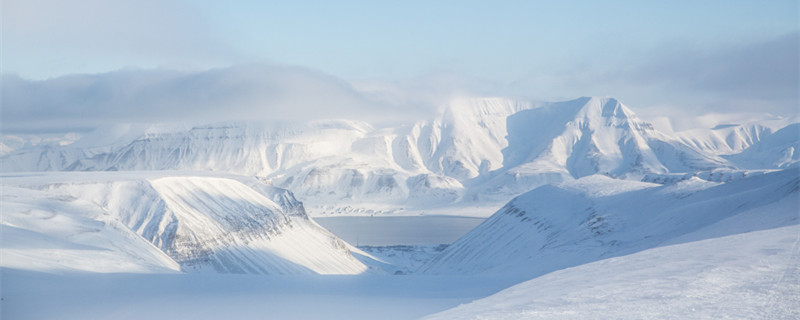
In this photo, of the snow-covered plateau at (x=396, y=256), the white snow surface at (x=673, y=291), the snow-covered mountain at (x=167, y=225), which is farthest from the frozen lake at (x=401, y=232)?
the white snow surface at (x=673, y=291)

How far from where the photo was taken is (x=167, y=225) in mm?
68875

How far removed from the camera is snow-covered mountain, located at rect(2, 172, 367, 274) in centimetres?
3593

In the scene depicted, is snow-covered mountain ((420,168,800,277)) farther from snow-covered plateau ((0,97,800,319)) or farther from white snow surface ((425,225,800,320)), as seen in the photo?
white snow surface ((425,225,800,320))

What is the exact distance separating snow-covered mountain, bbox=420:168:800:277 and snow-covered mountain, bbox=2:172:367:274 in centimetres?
1992

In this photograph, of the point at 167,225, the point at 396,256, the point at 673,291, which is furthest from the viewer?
the point at 396,256

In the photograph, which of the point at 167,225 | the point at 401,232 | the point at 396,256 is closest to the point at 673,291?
the point at 167,225

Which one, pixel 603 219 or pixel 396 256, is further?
pixel 396 256

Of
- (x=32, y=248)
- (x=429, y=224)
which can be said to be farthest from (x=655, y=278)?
(x=429, y=224)

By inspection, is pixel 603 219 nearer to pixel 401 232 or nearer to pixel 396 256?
pixel 396 256

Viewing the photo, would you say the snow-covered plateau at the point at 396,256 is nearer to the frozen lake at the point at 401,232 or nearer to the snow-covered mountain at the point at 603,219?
the snow-covered mountain at the point at 603,219

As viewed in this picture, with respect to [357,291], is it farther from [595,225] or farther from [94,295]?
[595,225]

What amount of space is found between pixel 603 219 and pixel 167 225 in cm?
4676

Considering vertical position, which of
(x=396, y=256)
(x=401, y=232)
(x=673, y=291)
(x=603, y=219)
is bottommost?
(x=673, y=291)

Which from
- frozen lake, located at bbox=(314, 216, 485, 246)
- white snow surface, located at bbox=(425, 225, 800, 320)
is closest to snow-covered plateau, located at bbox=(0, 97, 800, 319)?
white snow surface, located at bbox=(425, 225, 800, 320)
